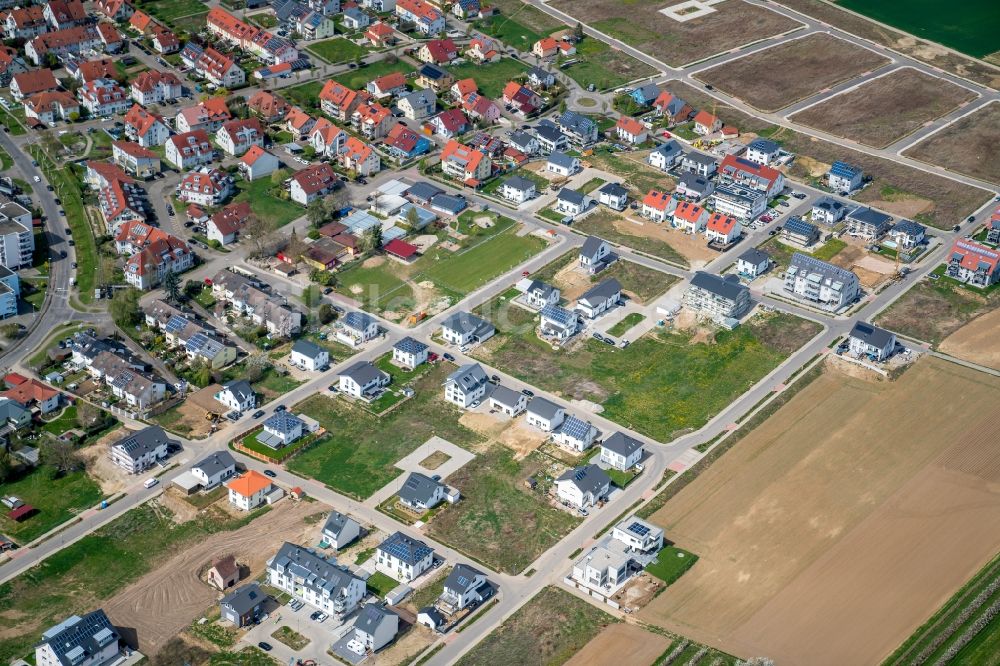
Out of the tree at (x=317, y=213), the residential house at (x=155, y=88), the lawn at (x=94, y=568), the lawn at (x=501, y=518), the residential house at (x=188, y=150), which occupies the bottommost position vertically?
the lawn at (x=501, y=518)

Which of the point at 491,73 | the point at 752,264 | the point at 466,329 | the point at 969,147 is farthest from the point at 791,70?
the point at 466,329

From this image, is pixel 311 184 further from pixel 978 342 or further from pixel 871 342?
pixel 978 342

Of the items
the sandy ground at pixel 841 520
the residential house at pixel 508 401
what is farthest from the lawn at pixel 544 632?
Result: the residential house at pixel 508 401

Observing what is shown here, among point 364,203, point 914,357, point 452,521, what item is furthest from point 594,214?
point 452,521

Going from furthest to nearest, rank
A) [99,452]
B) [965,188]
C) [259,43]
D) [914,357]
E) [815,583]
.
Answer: [259,43] → [965,188] → [914,357] → [99,452] → [815,583]

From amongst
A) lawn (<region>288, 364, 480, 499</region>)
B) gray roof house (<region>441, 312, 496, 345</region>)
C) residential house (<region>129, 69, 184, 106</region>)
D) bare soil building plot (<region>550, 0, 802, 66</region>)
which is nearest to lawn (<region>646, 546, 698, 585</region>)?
lawn (<region>288, 364, 480, 499</region>)

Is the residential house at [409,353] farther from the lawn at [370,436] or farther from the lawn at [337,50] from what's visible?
the lawn at [337,50]

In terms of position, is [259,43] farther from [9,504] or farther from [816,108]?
[9,504]
